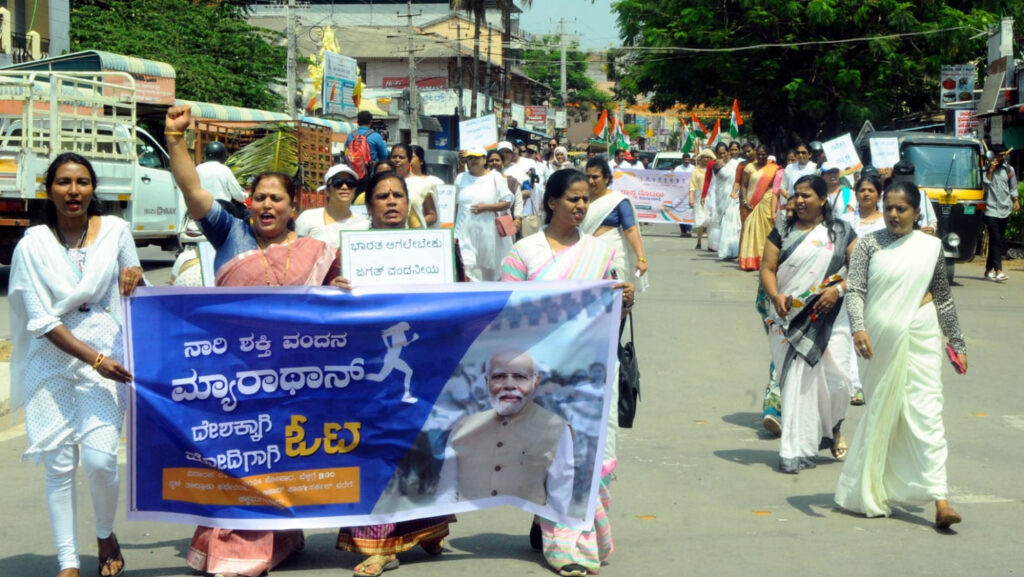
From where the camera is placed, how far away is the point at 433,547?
5363mm

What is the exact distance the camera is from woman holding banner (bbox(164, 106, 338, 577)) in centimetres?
499

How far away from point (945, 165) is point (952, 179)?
0.90 ft

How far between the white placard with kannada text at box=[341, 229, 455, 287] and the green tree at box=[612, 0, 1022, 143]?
1292 inches

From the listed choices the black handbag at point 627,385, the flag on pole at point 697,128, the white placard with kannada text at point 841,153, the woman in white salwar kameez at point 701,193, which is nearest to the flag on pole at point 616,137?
the flag on pole at point 697,128

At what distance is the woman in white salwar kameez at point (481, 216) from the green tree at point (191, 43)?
78.4 feet

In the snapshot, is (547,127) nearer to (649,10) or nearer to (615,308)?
(649,10)

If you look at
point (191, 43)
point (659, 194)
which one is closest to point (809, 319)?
point (659, 194)

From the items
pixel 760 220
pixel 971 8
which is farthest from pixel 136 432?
pixel 971 8

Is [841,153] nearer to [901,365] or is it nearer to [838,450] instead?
[838,450]

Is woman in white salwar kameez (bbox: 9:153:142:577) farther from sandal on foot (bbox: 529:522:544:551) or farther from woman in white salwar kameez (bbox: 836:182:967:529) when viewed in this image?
woman in white salwar kameez (bbox: 836:182:967:529)

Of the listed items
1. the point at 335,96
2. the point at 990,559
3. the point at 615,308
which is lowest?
the point at 990,559

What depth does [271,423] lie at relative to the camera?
4.93 metres

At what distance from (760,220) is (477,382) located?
1271cm

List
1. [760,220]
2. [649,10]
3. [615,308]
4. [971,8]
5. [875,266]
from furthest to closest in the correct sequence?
1. [649,10]
2. [971,8]
3. [760,220]
4. [875,266]
5. [615,308]
